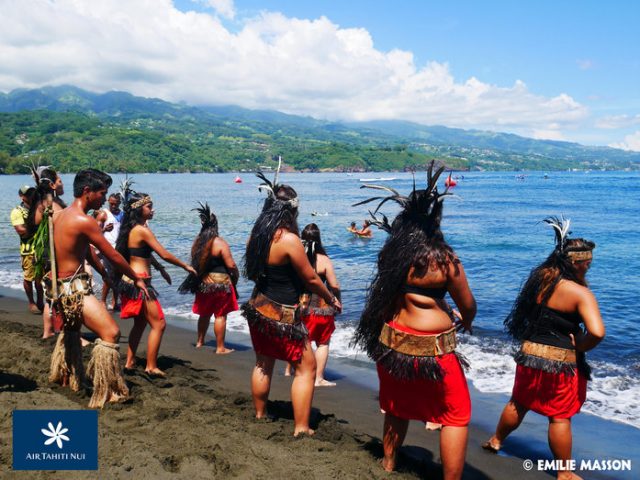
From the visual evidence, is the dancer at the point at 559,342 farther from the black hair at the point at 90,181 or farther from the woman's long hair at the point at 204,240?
the woman's long hair at the point at 204,240

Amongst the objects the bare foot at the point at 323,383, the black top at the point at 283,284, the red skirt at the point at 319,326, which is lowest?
the bare foot at the point at 323,383

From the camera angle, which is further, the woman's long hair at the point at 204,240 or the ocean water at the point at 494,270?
the woman's long hair at the point at 204,240

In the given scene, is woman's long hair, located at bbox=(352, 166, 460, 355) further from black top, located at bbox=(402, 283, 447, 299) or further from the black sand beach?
the black sand beach

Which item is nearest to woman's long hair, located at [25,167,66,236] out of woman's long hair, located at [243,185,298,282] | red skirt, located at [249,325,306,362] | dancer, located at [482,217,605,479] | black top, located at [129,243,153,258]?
black top, located at [129,243,153,258]

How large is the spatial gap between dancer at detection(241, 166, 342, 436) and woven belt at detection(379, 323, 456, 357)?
3.64ft

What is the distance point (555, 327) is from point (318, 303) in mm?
2978

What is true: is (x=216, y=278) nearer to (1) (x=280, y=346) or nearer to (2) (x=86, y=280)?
(2) (x=86, y=280)

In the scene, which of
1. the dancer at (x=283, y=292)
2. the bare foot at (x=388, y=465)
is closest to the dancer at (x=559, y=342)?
the bare foot at (x=388, y=465)

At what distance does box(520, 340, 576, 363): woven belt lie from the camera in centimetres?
458

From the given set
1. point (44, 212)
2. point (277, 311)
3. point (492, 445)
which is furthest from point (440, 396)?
point (44, 212)

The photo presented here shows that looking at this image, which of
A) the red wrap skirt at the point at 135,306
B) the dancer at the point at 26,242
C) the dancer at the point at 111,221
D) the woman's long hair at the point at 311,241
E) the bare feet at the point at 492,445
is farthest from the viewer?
the dancer at the point at 111,221

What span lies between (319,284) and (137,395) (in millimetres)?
2361

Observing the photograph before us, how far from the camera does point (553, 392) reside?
15.0ft

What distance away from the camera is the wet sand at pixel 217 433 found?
400 cm
